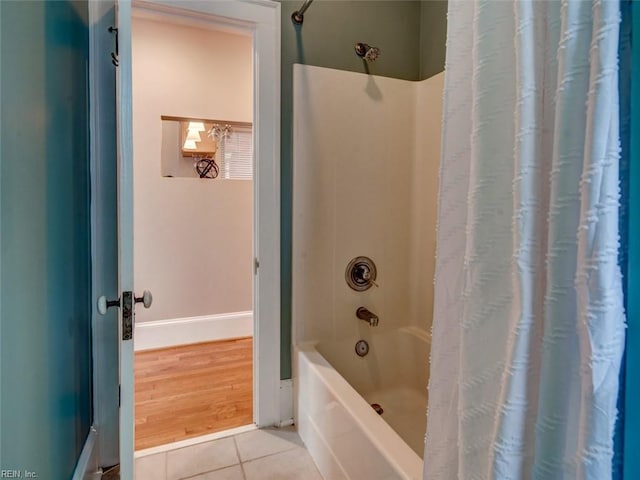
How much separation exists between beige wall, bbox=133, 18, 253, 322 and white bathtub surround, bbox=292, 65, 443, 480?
1.51 metres

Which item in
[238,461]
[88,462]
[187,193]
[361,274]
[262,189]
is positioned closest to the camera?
[88,462]

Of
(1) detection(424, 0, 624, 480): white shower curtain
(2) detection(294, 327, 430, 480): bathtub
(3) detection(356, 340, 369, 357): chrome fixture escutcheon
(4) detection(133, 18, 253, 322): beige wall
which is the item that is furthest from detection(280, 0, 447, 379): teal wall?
(4) detection(133, 18, 253, 322): beige wall

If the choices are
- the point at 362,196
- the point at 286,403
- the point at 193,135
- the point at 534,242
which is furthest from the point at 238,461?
Result: the point at 193,135

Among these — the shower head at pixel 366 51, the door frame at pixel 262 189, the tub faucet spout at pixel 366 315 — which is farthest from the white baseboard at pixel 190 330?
the shower head at pixel 366 51

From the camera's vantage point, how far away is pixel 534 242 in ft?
1.95

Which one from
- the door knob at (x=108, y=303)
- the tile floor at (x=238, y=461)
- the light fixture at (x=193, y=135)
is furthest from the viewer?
the light fixture at (x=193, y=135)

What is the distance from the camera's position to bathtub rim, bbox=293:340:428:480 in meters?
1.03

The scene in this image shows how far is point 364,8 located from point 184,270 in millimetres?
2478

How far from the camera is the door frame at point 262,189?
161 centimetres

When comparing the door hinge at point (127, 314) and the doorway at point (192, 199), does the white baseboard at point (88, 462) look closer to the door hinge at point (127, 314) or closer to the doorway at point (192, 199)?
the door hinge at point (127, 314)

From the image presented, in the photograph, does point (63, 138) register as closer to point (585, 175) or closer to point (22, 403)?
point (22, 403)

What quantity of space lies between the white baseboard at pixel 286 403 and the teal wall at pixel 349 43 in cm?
5

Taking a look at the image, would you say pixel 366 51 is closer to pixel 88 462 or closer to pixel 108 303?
pixel 108 303

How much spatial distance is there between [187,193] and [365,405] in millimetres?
2454
